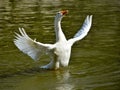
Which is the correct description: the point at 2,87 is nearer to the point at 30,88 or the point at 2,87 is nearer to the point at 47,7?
the point at 30,88

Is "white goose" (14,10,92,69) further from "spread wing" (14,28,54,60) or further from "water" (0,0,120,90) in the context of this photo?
"water" (0,0,120,90)

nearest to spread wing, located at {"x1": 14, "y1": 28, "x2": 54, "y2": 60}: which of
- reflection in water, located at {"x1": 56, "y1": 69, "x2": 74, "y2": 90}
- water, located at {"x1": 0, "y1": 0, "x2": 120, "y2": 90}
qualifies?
water, located at {"x1": 0, "y1": 0, "x2": 120, "y2": 90}

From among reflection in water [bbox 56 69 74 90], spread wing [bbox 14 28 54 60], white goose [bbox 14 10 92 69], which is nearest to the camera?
reflection in water [bbox 56 69 74 90]

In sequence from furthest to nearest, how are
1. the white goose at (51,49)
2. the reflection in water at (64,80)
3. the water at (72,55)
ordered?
1. the white goose at (51,49)
2. the water at (72,55)
3. the reflection in water at (64,80)

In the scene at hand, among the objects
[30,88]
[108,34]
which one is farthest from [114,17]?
[30,88]

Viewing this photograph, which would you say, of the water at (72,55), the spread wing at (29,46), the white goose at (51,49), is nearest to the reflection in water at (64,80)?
the water at (72,55)

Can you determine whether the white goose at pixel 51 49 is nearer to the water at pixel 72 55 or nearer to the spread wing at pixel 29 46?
the spread wing at pixel 29 46

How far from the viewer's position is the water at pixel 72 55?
39.1 ft

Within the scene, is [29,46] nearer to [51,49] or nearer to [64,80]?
[51,49]

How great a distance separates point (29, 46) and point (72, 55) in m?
2.33

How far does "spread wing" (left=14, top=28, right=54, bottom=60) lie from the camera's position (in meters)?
12.5

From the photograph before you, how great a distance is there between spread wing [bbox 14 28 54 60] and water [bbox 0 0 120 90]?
1.93 ft

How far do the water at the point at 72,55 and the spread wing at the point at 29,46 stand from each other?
23.2 inches

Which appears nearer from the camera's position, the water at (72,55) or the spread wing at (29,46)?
the water at (72,55)
